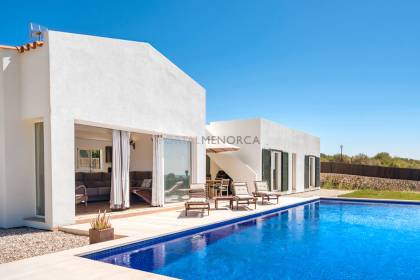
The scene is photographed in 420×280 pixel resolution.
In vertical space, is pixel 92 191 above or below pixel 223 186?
above

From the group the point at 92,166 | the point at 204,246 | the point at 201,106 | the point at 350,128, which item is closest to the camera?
the point at 204,246

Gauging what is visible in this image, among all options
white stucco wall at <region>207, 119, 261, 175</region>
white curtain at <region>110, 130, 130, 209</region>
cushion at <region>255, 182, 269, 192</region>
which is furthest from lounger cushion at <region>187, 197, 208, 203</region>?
white stucco wall at <region>207, 119, 261, 175</region>

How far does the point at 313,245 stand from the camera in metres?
7.21

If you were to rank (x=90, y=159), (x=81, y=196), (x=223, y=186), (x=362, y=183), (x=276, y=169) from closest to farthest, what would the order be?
1. (x=81, y=196)
2. (x=223, y=186)
3. (x=90, y=159)
4. (x=276, y=169)
5. (x=362, y=183)

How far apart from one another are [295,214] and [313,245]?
4652mm

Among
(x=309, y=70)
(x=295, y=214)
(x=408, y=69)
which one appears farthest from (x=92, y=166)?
(x=408, y=69)

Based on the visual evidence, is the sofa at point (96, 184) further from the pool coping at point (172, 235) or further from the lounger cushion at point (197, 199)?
the pool coping at point (172, 235)

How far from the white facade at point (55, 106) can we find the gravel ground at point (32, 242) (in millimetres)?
441

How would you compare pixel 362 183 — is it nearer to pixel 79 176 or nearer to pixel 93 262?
pixel 79 176

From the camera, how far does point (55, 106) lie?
7.52 metres

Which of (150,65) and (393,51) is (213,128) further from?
(393,51)

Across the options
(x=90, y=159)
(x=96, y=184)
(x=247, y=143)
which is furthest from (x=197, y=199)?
(x=90, y=159)

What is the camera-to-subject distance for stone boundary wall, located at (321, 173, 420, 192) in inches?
957

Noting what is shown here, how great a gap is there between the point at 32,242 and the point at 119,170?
3607 millimetres
